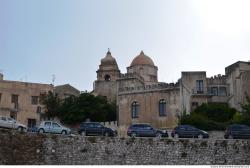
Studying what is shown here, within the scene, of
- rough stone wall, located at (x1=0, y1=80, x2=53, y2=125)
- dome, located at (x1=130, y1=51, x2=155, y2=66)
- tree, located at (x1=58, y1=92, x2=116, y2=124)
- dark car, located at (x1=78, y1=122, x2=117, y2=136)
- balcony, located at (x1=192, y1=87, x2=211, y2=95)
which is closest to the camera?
dark car, located at (x1=78, y1=122, x2=117, y2=136)

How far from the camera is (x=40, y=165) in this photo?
31.2 m

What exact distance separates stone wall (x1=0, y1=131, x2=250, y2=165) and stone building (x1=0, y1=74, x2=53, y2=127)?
22832 millimetres

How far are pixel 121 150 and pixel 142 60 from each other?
35326mm

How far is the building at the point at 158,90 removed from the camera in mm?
49656

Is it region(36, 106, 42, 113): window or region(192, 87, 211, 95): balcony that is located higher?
region(192, 87, 211, 95): balcony

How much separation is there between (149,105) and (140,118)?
5.57 feet

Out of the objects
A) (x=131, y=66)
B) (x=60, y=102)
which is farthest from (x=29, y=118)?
(x=131, y=66)

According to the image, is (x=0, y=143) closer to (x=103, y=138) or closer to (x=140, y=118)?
(x=103, y=138)

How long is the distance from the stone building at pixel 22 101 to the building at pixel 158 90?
9699mm

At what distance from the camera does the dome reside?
220 ft

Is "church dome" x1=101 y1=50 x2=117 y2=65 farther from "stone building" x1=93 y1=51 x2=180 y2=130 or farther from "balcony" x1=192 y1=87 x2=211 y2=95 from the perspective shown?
"stone building" x1=93 y1=51 x2=180 y2=130

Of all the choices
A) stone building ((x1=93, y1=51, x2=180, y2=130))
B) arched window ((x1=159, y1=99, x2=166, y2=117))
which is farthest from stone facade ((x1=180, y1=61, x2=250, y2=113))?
arched window ((x1=159, y1=99, x2=166, y2=117))

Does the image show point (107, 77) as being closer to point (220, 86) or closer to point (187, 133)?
point (220, 86)

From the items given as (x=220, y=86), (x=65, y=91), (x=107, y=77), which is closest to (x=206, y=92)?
(x=220, y=86)
